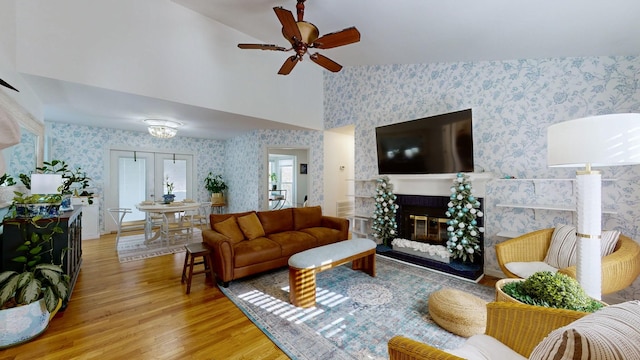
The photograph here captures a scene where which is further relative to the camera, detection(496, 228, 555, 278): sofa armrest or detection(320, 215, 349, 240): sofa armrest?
detection(320, 215, 349, 240): sofa armrest

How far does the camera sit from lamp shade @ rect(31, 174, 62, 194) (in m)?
2.36

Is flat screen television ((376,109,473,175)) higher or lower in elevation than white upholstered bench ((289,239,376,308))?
higher

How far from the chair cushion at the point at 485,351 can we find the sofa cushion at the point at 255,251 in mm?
2326

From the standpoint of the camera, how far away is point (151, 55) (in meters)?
3.35

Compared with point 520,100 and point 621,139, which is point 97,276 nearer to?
point 621,139

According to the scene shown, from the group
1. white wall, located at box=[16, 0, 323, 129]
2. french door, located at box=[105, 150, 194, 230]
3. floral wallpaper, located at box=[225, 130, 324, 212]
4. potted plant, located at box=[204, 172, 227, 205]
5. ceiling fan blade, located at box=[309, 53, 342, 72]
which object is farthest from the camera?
potted plant, located at box=[204, 172, 227, 205]

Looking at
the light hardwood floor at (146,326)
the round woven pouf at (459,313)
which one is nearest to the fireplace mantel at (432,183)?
the round woven pouf at (459,313)

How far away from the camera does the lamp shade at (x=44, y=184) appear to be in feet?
7.75

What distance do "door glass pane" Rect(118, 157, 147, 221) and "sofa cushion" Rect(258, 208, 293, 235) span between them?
165 inches

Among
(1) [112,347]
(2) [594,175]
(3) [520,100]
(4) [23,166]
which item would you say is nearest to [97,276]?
(4) [23,166]

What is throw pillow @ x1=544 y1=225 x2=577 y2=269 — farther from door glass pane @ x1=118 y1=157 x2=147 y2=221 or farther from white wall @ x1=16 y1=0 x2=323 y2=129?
door glass pane @ x1=118 y1=157 x2=147 y2=221

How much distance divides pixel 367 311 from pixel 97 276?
3.53 metres

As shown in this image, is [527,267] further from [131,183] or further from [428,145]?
[131,183]

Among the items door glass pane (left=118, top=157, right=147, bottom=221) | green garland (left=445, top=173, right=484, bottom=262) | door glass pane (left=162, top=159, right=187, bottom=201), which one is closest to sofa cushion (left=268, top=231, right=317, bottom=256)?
green garland (left=445, top=173, right=484, bottom=262)
